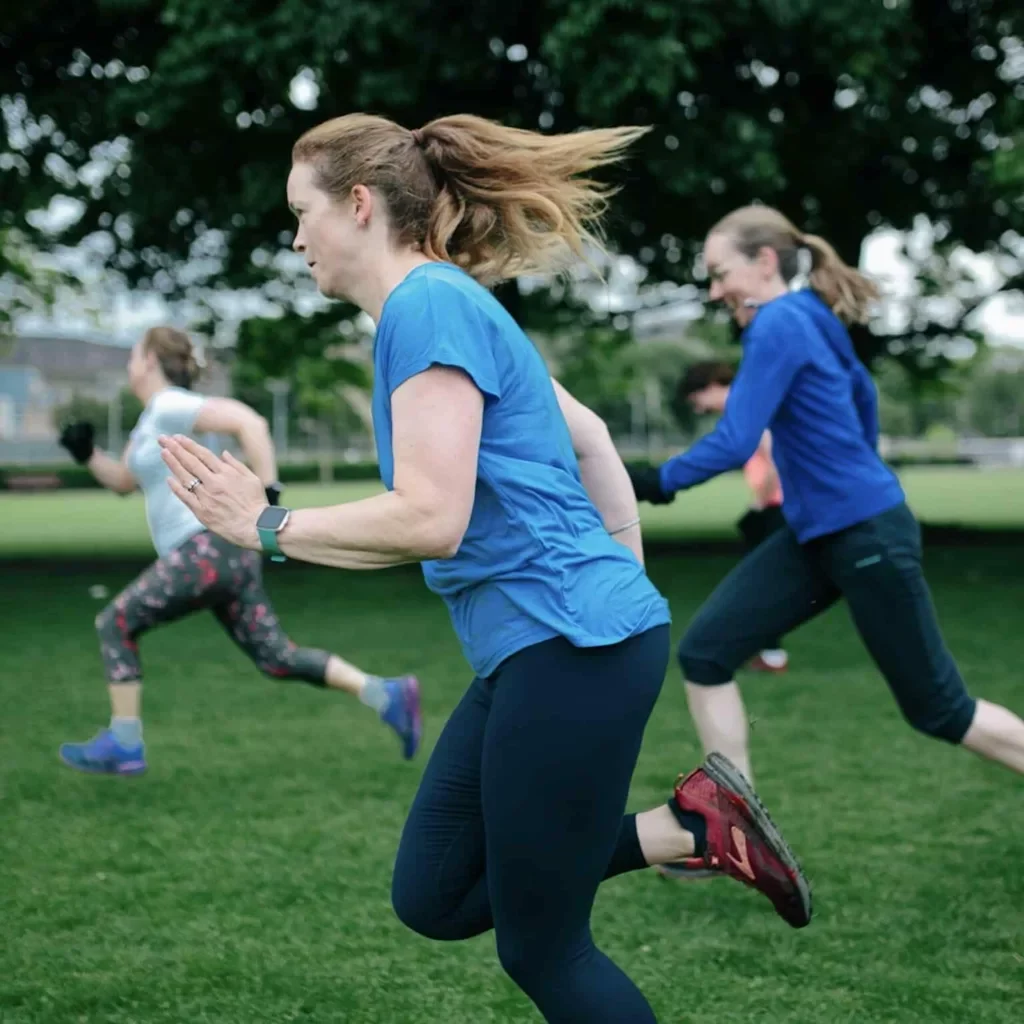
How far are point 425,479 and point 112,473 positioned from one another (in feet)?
16.1

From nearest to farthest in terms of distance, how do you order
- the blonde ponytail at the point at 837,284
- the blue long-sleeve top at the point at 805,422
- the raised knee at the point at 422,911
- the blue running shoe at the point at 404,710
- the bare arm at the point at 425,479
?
the bare arm at the point at 425,479 → the raised knee at the point at 422,911 → the blue long-sleeve top at the point at 805,422 → the blonde ponytail at the point at 837,284 → the blue running shoe at the point at 404,710

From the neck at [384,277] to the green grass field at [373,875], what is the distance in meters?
2.00

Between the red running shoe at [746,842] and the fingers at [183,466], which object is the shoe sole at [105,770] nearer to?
the red running shoe at [746,842]

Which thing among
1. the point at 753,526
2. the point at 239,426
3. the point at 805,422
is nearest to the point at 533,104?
the point at 753,526

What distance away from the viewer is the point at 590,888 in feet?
9.53

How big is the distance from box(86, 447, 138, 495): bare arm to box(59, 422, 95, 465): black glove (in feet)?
0.09

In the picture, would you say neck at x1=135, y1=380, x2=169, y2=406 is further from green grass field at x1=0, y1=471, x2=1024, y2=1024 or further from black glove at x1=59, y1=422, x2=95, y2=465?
green grass field at x1=0, y1=471, x2=1024, y2=1024

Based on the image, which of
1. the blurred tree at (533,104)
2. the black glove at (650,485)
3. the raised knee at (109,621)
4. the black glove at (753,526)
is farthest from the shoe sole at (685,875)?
the blurred tree at (533,104)

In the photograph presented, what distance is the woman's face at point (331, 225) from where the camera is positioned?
9.64 ft

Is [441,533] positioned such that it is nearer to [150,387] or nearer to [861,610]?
[861,610]

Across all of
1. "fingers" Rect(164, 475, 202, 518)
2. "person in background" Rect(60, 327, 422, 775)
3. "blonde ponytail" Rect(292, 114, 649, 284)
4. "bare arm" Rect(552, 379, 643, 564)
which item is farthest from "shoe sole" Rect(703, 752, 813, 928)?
"person in background" Rect(60, 327, 422, 775)

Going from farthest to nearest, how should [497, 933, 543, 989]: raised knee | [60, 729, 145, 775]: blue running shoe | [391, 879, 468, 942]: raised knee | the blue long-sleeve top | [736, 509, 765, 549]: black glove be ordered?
[736, 509, 765, 549]: black glove, [60, 729, 145, 775]: blue running shoe, the blue long-sleeve top, [391, 879, 468, 942]: raised knee, [497, 933, 543, 989]: raised knee

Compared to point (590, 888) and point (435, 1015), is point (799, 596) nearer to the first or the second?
point (435, 1015)

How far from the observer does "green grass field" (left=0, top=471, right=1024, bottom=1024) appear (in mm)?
4270
